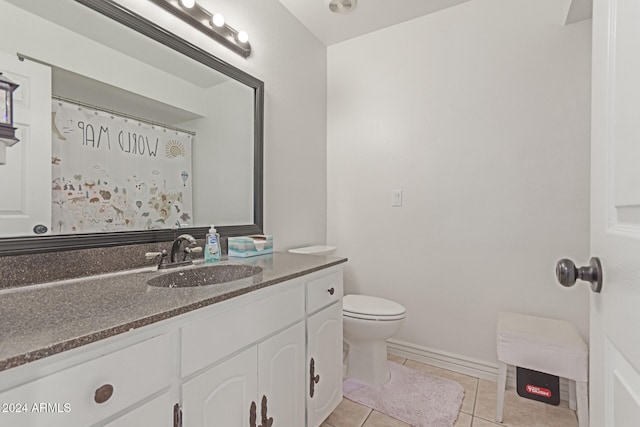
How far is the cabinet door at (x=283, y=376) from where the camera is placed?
1065mm

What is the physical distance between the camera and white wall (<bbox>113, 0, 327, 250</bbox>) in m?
1.81

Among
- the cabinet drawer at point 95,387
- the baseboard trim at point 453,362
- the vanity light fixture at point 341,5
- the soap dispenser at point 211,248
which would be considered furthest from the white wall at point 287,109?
the cabinet drawer at point 95,387

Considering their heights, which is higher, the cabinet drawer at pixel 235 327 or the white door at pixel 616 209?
the white door at pixel 616 209

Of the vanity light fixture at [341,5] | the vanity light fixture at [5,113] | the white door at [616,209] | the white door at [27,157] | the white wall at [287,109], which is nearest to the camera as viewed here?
the white door at [616,209]

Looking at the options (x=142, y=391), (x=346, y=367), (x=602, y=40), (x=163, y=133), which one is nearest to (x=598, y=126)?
(x=602, y=40)

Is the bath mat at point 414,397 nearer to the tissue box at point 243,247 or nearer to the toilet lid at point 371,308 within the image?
the toilet lid at point 371,308

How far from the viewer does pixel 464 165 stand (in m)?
1.98

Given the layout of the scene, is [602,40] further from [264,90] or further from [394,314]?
[264,90]

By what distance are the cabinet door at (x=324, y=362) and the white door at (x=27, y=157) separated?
1.04 metres

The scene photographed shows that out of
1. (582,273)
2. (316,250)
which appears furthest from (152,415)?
(316,250)

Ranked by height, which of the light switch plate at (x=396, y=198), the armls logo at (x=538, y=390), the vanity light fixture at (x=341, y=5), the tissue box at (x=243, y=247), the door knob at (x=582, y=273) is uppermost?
the vanity light fixture at (x=341, y=5)

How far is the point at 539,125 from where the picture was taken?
1.78 meters

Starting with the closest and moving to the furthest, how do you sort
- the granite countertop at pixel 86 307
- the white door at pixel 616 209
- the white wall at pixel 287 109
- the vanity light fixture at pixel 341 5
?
the white door at pixel 616 209 → the granite countertop at pixel 86 307 → the white wall at pixel 287 109 → the vanity light fixture at pixel 341 5

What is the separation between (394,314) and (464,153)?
1119 mm
